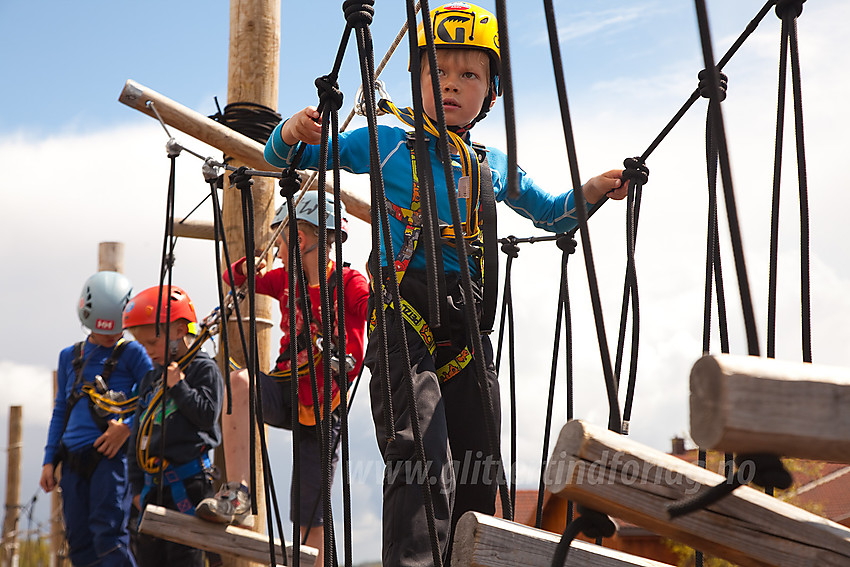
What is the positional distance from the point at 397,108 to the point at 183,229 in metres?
3.43

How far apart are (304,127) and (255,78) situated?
7.47ft

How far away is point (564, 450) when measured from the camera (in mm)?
1189

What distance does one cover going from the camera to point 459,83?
2.54m

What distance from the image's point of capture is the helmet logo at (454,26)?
8.28 feet

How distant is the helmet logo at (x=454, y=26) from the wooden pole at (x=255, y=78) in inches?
83.7

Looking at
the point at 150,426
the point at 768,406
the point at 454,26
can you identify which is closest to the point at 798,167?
the point at 454,26

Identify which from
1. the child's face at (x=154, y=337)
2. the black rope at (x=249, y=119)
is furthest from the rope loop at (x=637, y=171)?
the child's face at (x=154, y=337)

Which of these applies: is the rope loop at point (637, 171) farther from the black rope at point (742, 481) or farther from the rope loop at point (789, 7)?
the black rope at point (742, 481)

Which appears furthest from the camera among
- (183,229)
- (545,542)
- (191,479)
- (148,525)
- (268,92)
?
(183,229)

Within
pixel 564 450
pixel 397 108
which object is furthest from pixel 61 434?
pixel 564 450

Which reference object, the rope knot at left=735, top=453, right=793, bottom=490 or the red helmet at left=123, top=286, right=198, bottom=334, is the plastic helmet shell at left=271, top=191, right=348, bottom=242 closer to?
the red helmet at left=123, top=286, right=198, bottom=334

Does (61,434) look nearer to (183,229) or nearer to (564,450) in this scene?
(183,229)

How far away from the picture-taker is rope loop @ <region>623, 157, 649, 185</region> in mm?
2635

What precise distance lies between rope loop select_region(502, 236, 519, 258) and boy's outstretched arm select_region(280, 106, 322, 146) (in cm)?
107
